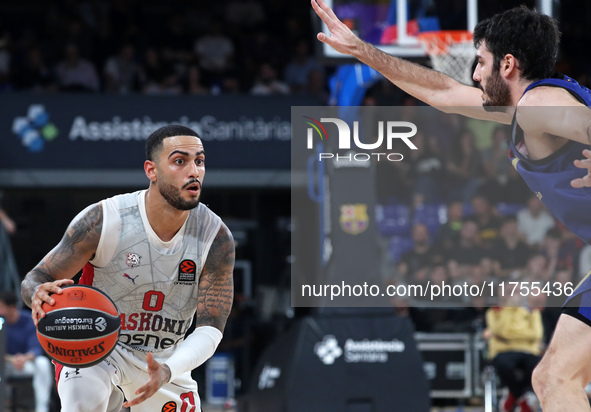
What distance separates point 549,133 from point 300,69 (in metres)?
10.5

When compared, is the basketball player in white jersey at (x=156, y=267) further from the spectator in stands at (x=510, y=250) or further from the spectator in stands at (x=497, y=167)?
the spectator in stands at (x=497, y=167)

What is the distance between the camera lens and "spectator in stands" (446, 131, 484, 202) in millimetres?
12344

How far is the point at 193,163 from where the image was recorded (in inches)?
191

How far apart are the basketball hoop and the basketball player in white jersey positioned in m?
4.05

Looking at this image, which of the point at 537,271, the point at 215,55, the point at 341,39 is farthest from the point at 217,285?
the point at 215,55

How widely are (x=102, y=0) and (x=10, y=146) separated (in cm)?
405

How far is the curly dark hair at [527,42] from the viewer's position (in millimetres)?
4227

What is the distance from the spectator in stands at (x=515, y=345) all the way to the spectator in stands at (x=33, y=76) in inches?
293

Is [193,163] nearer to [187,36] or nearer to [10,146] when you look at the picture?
[10,146]

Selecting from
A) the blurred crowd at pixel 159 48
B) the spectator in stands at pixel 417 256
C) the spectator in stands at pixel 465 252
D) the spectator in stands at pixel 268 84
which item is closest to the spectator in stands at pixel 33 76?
the blurred crowd at pixel 159 48

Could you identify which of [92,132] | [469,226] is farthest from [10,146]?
[469,226]

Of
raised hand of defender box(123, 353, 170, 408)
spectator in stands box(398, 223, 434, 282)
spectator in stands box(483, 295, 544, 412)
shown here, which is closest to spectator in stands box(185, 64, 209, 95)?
spectator in stands box(398, 223, 434, 282)

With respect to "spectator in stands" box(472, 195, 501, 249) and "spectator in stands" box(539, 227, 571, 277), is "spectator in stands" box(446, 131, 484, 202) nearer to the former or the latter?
"spectator in stands" box(472, 195, 501, 249)

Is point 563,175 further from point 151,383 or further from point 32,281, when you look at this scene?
point 32,281
